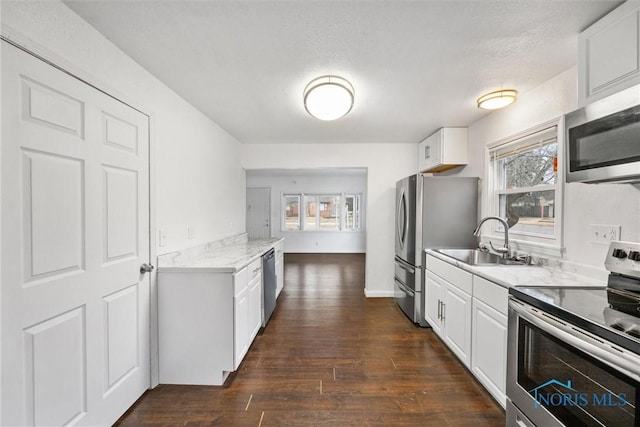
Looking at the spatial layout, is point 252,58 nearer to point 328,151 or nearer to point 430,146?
point 328,151

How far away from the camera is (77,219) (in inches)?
52.4

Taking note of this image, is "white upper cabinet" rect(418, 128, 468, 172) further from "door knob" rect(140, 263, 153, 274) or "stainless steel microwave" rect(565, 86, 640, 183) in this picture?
"door knob" rect(140, 263, 153, 274)

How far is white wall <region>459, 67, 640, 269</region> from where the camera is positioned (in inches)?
58.9

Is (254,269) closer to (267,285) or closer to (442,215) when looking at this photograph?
(267,285)

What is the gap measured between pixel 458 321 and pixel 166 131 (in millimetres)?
2948

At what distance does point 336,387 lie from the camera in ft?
6.16

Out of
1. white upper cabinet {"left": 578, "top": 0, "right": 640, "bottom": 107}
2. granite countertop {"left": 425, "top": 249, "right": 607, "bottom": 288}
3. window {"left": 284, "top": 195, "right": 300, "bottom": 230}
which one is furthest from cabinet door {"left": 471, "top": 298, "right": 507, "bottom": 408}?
window {"left": 284, "top": 195, "right": 300, "bottom": 230}

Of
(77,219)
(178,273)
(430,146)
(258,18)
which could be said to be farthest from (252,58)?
(430,146)

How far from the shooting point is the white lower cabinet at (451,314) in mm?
1994

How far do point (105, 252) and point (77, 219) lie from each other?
26 cm

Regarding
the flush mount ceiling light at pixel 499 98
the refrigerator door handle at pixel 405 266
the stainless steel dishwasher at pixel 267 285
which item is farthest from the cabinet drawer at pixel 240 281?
the flush mount ceiling light at pixel 499 98

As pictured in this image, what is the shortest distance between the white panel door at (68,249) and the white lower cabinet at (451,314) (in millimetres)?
2446

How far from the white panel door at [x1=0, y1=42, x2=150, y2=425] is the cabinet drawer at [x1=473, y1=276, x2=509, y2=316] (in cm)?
242

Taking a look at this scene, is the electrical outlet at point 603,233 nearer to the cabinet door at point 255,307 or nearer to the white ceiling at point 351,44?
the white ceiling at point 351,44
